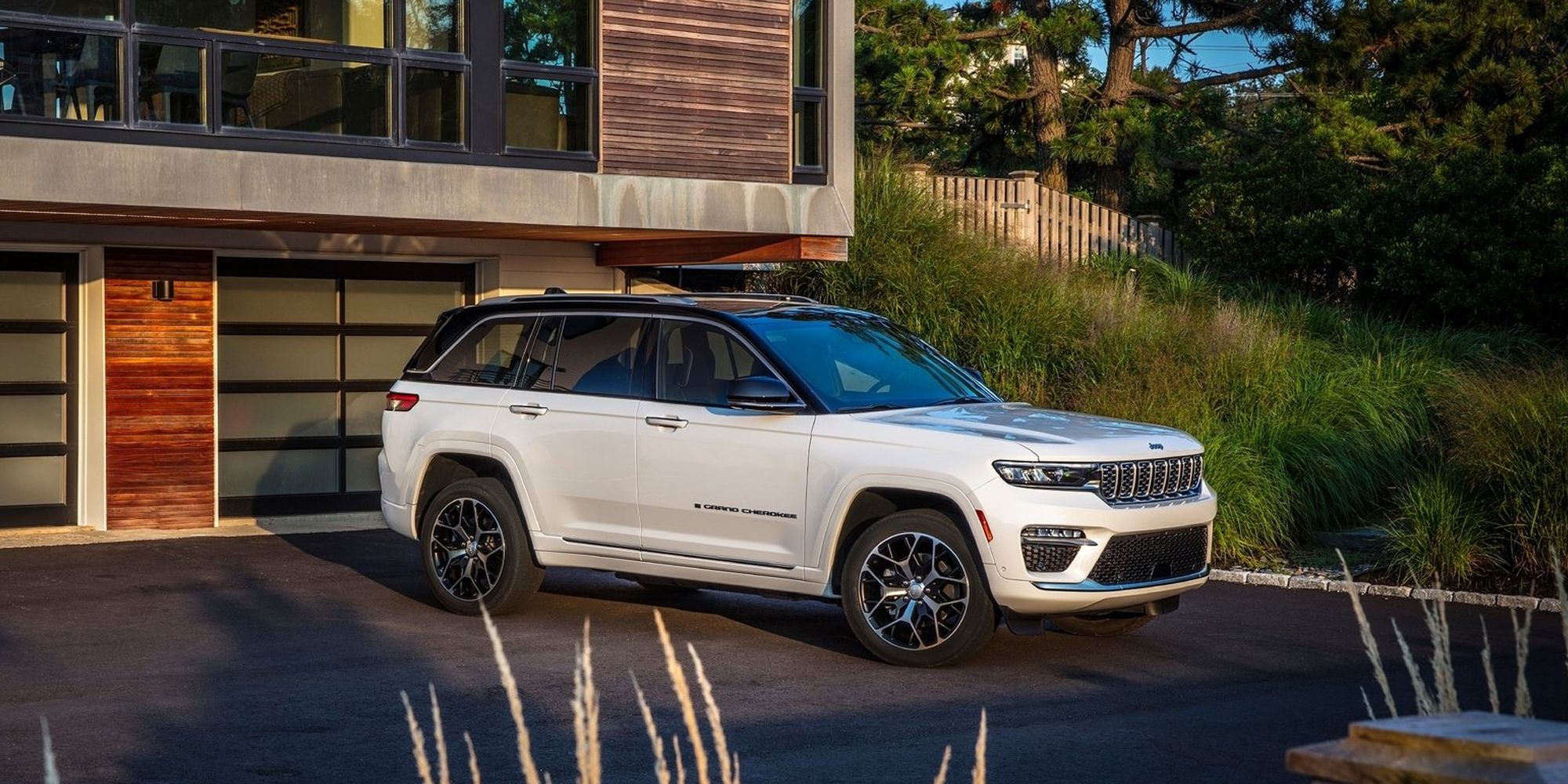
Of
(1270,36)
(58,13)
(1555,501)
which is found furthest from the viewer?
(1270,36)

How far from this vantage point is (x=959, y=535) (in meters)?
8.81

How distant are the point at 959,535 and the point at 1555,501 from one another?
4.92 metres

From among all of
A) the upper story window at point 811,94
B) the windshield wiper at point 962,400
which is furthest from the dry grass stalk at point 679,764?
the upper story window at point 811,94

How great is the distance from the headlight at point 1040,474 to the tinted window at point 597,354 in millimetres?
2573

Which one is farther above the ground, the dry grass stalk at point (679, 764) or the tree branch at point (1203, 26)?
the tree branch at point (1203, 26)

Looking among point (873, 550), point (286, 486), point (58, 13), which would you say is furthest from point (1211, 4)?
point (873, 550)

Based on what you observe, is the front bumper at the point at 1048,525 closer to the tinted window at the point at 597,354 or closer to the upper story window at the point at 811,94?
the tinted window at the point at 597,354

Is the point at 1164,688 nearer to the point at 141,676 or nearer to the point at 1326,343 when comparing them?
the point at 141,676

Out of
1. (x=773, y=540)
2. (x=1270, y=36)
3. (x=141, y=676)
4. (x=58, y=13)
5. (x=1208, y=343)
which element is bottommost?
(x=141, y=676)

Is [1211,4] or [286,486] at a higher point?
[1211,4]

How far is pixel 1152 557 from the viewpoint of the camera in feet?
29.6

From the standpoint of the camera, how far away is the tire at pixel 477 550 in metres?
10.5

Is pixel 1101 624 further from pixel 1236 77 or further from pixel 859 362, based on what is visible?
pixel 1236 77

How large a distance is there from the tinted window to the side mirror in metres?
1.09
